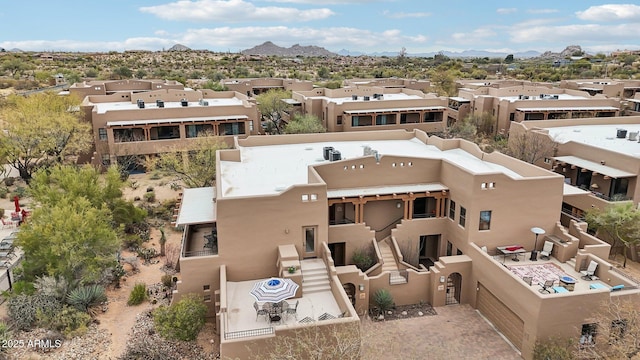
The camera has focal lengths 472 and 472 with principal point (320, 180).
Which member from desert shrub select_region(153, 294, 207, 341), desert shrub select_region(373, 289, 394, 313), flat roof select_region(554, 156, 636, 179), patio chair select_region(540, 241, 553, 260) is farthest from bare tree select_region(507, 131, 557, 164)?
desert shrub select_region(153, 294, 207, 341)

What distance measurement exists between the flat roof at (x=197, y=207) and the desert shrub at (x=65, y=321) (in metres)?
5.58

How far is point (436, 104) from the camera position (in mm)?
51250

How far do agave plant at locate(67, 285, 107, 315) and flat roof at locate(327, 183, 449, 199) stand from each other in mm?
11626

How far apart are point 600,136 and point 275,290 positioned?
3156 cm

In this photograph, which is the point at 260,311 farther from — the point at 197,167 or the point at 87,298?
the point at 197,167

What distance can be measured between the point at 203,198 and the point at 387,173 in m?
10.2

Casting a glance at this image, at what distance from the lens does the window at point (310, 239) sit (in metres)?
22.5

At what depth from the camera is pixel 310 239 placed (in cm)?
2267

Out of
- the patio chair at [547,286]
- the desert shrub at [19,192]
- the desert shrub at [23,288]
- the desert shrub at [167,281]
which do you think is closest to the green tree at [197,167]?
the desert shrub at [19,192]

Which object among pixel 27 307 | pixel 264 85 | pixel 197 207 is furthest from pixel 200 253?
pixel 264 85

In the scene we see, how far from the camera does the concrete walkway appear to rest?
63.7ft

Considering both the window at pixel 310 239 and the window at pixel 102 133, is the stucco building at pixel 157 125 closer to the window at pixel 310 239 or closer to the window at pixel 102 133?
the window at pixel 102 133

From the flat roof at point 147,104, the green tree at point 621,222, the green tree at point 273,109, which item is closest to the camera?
the green tree at point 621,222

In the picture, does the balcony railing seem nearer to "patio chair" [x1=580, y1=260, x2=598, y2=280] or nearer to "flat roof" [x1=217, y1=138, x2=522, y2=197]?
"flat roof" [x1=217, y1=138, x2=522, y2=197]
